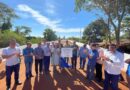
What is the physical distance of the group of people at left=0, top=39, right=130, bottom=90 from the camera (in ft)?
31.1

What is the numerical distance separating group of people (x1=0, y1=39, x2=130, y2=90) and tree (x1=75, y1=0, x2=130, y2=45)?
23.0 m

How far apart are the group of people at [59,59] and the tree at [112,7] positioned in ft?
75.3

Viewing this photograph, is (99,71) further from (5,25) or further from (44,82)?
(5,25)

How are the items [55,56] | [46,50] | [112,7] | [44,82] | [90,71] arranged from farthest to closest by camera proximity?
[112,7]
[55,56]
[46,50]
[90,71]
[44,82]

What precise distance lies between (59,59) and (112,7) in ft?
80.7

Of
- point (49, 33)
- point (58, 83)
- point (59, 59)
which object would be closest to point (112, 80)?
point (58, 83)

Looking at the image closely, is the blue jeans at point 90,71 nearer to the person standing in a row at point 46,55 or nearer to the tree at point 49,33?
the person standing in a row at point 46,55

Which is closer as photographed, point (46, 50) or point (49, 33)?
point (46, 50)

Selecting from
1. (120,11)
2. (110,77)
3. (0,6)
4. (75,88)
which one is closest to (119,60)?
(110,77)

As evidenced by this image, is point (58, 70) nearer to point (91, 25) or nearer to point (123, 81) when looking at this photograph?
point (123, 81)

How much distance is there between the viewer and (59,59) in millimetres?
17438

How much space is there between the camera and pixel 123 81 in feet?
45.6

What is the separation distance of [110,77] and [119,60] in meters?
0.69

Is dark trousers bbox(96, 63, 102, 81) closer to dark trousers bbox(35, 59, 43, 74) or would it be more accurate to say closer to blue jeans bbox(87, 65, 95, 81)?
blue jeans bbox(87, 65, 95, 81)
